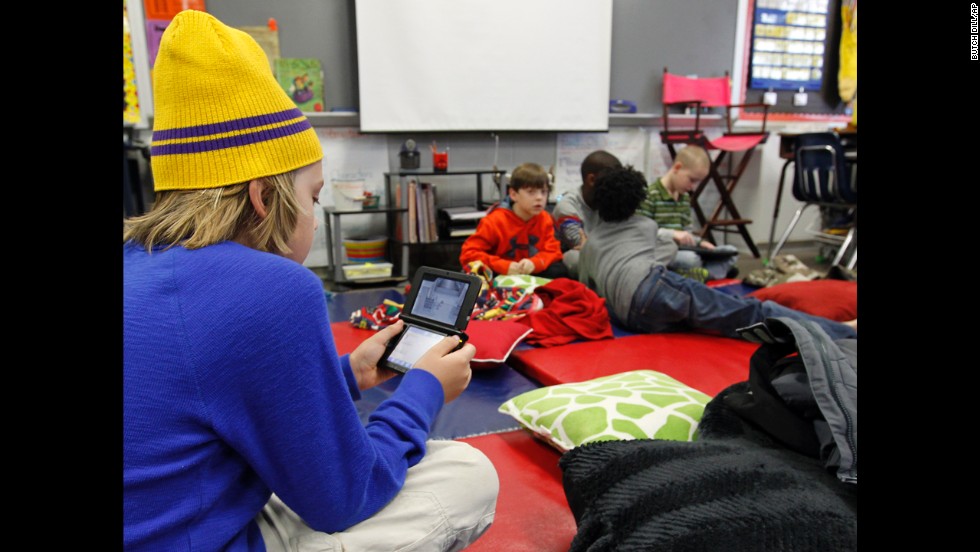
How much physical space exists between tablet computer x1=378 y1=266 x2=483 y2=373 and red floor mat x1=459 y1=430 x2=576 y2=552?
360 mm

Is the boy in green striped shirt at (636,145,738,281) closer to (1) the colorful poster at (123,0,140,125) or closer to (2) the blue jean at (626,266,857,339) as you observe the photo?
(2) the blue jean at (626,266,857,339)

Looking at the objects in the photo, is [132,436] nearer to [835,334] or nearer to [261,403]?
[261,403]

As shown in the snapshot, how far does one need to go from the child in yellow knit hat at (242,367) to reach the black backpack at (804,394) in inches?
22.1

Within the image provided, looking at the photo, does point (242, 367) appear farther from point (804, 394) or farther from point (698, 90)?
point (698, 90)

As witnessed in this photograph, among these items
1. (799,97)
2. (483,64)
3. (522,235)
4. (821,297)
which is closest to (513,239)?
(522,235)

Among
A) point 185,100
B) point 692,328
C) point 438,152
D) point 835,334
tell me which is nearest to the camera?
point 185,100

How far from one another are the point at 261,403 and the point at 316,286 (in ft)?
0.43

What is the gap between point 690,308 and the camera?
2.21 meters

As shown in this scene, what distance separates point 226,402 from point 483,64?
3.69 meters

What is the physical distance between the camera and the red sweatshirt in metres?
2.98
